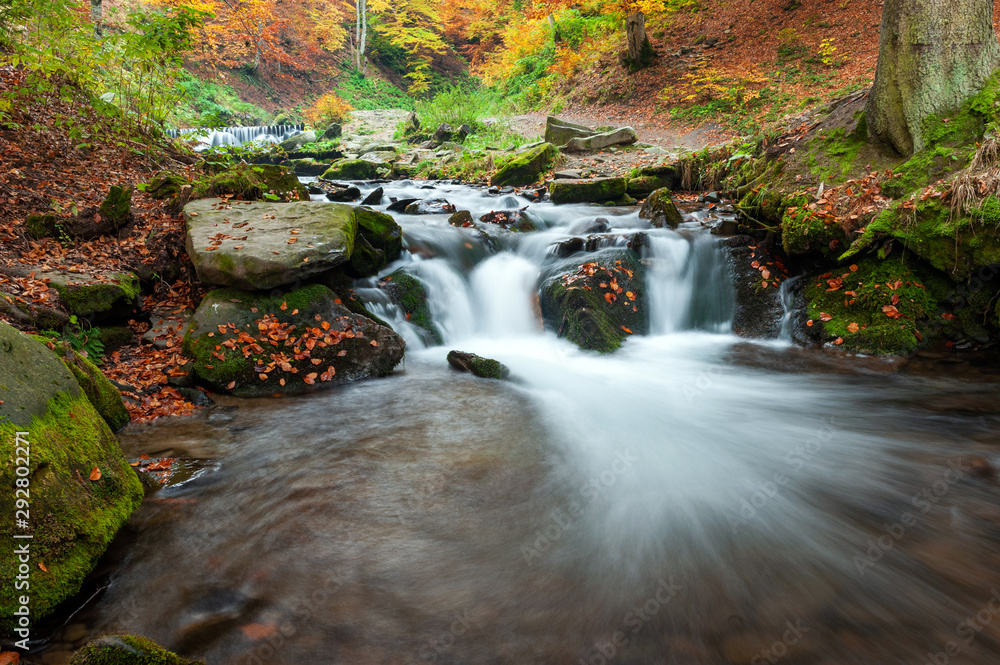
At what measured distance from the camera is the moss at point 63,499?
211 centimetres

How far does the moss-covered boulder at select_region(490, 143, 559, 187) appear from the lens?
44.4 ft

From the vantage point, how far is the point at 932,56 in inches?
223

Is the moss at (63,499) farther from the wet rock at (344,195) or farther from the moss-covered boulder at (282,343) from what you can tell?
the wet rock at (344,195)

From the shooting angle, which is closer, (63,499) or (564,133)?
(63,499)

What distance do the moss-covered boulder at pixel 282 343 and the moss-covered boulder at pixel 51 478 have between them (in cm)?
199

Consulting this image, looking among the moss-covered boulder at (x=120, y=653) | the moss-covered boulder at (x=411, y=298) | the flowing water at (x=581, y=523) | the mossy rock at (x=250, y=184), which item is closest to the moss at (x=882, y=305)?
the flowing water at (x=581, y=523)

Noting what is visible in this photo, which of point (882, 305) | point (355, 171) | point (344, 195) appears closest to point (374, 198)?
point (344, 195)

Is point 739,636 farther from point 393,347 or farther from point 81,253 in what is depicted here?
point 81,253

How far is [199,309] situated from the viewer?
17.3 feet

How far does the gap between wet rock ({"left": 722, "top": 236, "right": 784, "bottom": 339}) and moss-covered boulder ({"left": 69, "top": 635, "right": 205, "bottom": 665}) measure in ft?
22.6

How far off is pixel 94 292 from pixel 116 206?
5.48 ft

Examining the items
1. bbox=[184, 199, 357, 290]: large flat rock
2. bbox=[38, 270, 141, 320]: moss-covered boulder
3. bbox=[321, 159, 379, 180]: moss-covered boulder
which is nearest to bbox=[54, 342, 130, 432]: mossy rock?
bbox=[38, 270, 141, 320]: moss-covered boulder

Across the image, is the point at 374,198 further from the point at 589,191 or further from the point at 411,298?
the point at 411,298

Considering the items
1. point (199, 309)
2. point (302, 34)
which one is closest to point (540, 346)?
point (199, 309)
